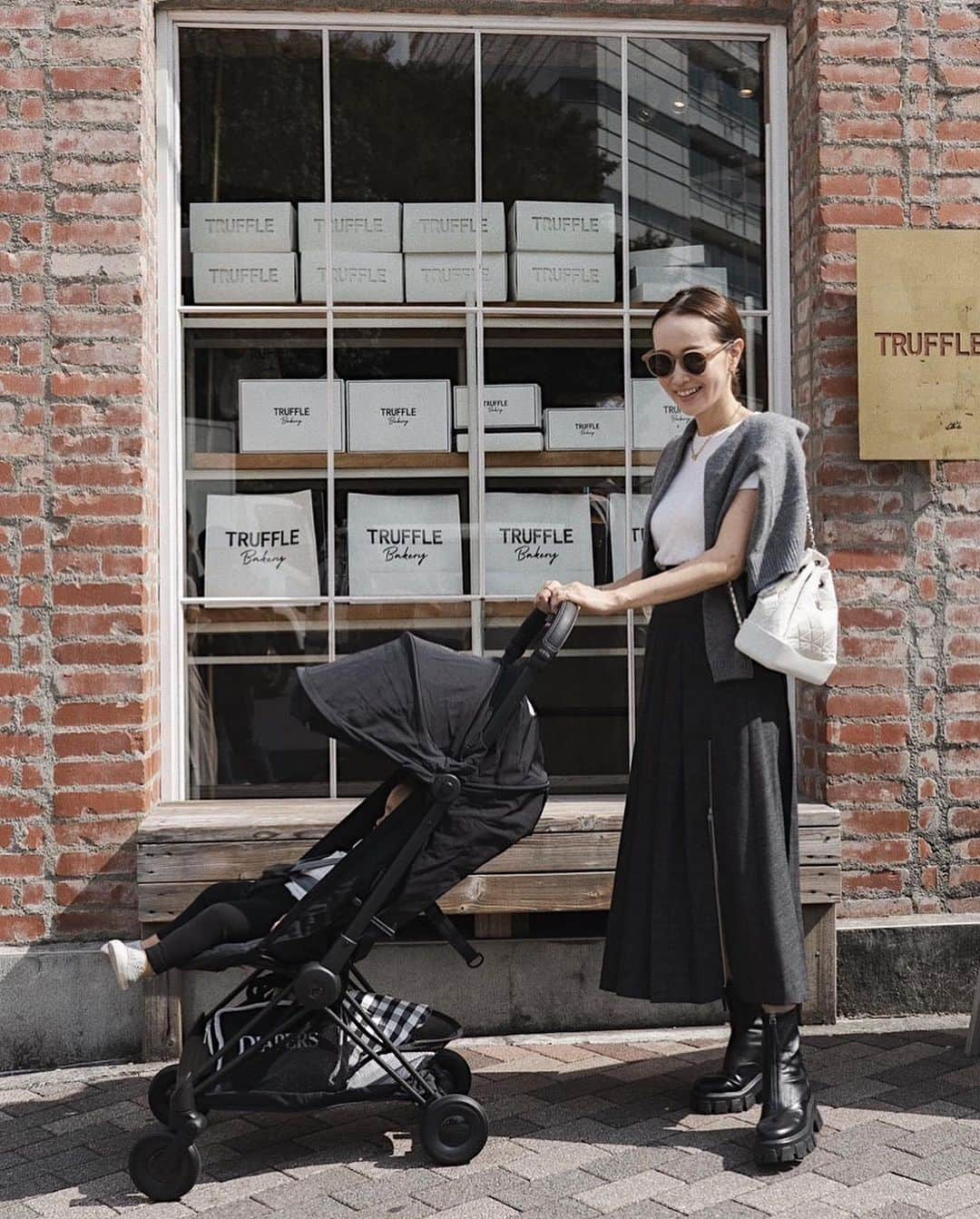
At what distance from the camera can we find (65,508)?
4.46m

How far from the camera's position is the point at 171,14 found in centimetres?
472

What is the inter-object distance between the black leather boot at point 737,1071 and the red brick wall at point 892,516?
2.86ft

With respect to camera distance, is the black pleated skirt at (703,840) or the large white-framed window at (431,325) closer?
the black pleated skirt at (703,840)

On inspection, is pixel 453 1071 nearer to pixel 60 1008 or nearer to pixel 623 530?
pixel 60 1008

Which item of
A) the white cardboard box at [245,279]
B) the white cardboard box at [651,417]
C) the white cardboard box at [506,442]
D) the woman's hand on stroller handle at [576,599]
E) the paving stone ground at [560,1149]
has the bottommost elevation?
the paving stone ground at [560,1149]

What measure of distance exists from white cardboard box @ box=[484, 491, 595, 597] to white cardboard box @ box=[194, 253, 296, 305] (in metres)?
1.00

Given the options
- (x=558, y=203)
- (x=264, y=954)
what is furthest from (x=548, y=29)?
(x=264, y=954)

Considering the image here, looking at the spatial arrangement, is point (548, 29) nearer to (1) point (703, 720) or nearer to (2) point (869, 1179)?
(1) point (703, 720)

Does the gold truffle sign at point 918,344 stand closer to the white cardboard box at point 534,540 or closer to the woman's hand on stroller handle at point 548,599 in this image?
the white cardboard box at point 534,540

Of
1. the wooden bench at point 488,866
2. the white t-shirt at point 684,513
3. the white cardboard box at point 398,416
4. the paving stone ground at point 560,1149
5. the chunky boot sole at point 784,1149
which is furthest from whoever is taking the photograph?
the white cardboard box at point 398,416

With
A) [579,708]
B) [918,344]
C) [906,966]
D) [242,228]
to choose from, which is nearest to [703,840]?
[579,708]

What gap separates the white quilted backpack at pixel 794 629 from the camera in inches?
141

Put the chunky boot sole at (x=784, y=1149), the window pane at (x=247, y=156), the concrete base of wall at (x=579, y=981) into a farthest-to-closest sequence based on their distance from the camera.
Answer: the window pane at (x=247, y=156)
the concrete base of wall at (x=579, y=981)
the chunky boot sole at (x=784, y=1149)

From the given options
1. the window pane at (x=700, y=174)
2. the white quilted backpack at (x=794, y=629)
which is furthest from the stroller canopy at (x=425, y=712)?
the window pane at (x=700, y=174)
